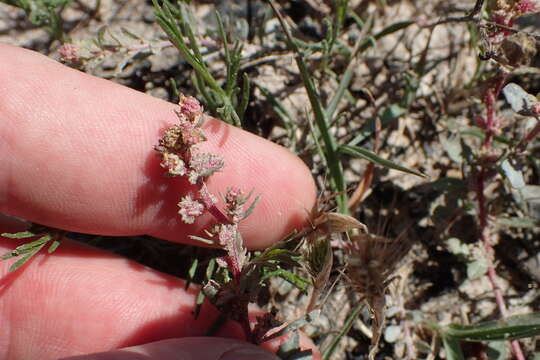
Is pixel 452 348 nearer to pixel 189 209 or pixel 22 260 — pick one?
Answer: pixel 189 209

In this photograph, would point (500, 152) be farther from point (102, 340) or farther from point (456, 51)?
point (102, 340)

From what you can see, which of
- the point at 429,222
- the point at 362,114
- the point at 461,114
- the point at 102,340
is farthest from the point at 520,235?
the point at 102,340

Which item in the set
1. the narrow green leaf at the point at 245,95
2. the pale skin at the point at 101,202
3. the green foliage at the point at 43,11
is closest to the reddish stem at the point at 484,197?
the pale skin at the point at 101,202

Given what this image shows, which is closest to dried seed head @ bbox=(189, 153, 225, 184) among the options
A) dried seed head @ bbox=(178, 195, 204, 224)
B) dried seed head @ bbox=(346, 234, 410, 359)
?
dried seed head @ bbox=(178, 195, 204, 224)

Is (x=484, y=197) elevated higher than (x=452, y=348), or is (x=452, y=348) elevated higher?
(x=484, y=197)

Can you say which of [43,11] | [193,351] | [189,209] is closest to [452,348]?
[193,351]

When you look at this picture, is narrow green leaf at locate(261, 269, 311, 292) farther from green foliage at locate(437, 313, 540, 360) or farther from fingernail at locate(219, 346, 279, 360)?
green foliage at locate(437, 313, 540, 360)

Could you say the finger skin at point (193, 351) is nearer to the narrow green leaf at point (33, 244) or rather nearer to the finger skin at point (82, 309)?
the finger skin at point (82, 309)
